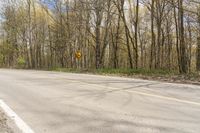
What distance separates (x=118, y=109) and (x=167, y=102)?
1816 mm

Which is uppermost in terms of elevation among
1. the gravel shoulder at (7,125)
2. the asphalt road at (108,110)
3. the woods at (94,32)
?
the woods at (94,32)

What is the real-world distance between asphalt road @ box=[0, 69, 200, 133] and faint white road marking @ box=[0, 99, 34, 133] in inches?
5.2

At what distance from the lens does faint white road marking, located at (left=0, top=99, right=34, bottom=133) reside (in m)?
7.45

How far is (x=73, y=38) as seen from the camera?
49625mm

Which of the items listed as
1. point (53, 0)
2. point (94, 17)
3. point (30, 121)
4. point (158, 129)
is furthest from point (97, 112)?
point (53, 0)

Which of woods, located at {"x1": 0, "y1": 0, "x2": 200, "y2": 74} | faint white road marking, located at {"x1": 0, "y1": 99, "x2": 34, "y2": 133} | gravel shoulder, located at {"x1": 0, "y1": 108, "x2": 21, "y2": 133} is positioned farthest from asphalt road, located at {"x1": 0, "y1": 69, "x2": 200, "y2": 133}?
woods, located at {"x1": 0, "y1": 0, "x2": 200, "y2": 74}

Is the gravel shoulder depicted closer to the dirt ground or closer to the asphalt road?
the dirt ground

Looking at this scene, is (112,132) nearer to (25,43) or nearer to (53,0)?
(53,0)

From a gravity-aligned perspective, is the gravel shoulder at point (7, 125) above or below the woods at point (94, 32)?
below

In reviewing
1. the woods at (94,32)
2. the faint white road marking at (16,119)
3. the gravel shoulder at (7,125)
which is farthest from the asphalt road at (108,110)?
the woods at (94,32)

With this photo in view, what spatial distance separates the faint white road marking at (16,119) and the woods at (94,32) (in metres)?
24.8

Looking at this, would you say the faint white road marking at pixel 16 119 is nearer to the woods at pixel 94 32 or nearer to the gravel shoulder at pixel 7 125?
the gravel shoulder at pixel 7 125

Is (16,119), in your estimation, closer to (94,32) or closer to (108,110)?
(108,110)

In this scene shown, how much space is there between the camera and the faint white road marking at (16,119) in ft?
24.4
